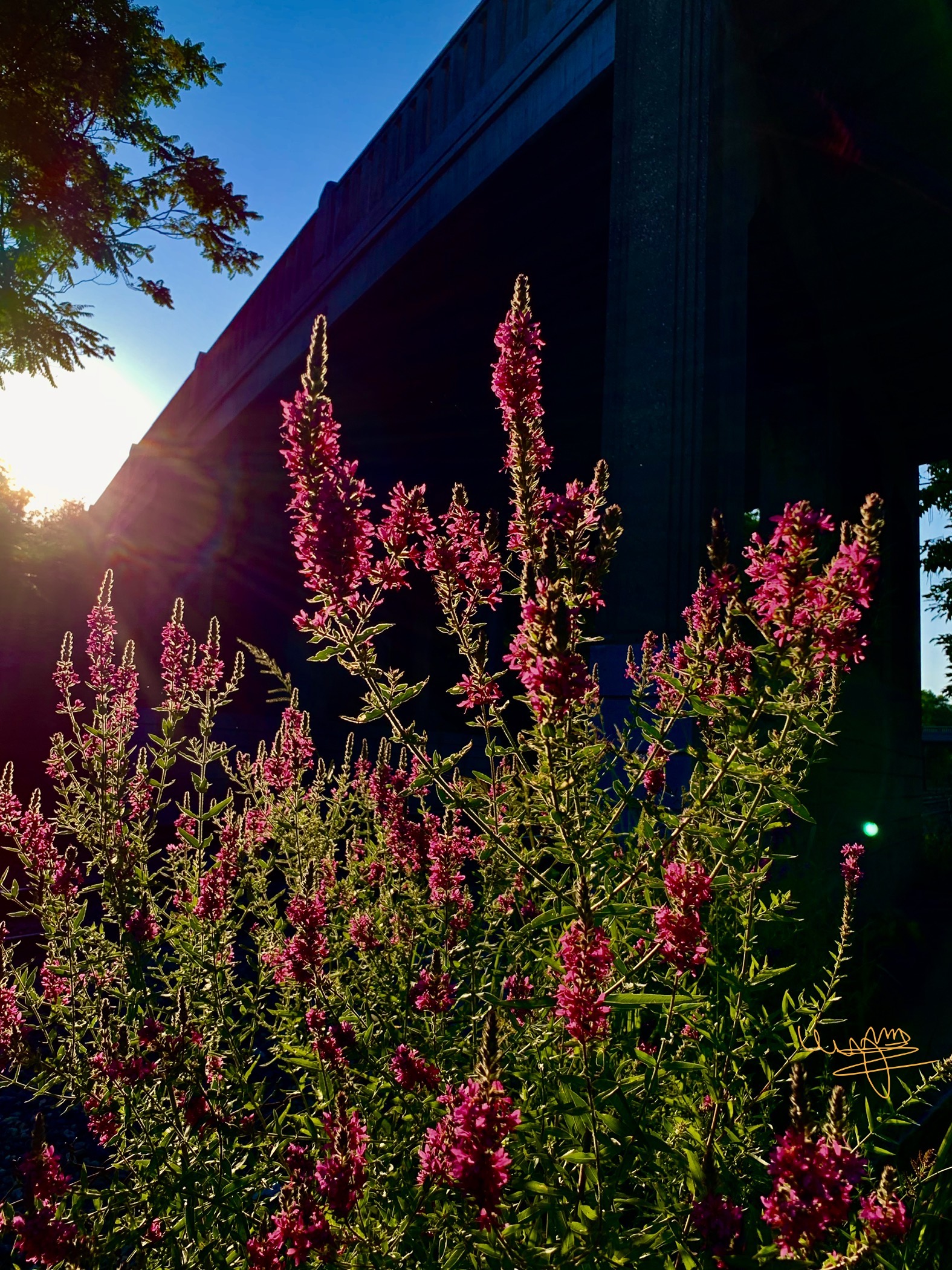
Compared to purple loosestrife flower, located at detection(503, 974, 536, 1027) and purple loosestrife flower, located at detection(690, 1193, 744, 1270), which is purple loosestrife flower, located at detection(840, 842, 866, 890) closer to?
purple loosestrife flower, located at detection(503, 974, 536, 1027)

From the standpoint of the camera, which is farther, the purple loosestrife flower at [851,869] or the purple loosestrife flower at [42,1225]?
the purple loosestrife flower at [851,869]

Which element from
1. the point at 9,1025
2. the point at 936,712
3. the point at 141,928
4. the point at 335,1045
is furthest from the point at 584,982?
the point at 936,712

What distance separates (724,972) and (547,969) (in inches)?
17.4

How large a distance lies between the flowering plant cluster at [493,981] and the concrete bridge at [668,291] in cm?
295

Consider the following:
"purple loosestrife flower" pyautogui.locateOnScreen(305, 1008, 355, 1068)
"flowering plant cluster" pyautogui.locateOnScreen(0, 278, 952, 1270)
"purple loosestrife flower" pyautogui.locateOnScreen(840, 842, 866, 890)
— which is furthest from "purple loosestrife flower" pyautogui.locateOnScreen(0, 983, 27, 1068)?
"purple loosestrife flower" pyautogui.locateOnScreen(840, 842, 866, 890)

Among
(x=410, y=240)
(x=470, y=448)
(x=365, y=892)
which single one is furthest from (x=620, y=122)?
(x=470, y=448)

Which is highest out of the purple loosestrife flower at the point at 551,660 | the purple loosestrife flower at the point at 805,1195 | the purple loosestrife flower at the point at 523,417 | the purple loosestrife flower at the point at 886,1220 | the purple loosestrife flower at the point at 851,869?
the purple loosestrife flower at the point at 523,417

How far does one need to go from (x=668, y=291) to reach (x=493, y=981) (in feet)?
15.7

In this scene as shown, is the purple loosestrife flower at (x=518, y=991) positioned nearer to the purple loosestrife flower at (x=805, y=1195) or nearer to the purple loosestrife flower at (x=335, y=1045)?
the purple loosestrife flower at (x=335, y=1045)

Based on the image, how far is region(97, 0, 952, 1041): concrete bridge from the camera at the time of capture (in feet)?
17.4

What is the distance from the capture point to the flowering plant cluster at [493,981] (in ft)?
4.62

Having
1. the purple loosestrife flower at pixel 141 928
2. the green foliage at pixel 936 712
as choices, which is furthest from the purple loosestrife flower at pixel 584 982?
the green foliage at pixel 936 712

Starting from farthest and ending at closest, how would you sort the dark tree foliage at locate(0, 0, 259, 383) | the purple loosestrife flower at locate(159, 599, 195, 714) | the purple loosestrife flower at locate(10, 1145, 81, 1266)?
the dark tree foliage at locate(0, 0, 259, 383)
the purple loosestrife flower at locate(159, 599, 195, 714)
the purple loosestrife flower at locate(10, 1145, 81, 1266)

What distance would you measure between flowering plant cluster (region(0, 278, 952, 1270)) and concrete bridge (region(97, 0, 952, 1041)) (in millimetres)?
2950
